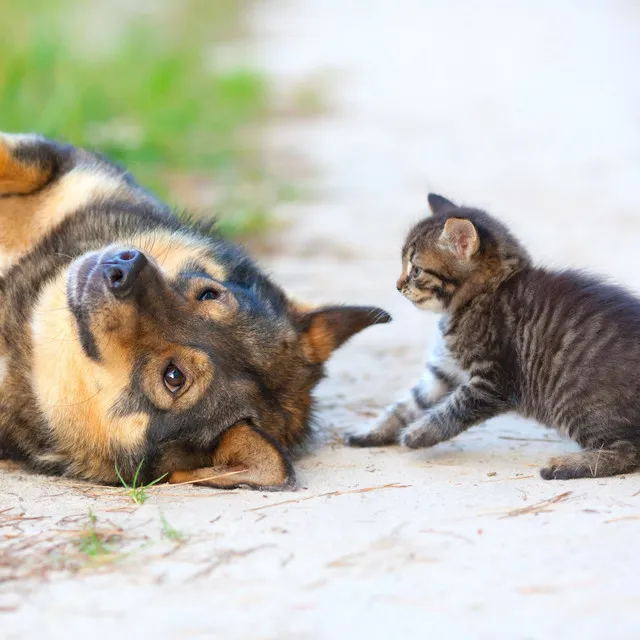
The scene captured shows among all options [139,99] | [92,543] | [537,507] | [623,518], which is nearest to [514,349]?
[537,507]

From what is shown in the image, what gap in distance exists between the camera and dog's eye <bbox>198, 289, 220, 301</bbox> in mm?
4750

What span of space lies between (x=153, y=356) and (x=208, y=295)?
0.45 meters

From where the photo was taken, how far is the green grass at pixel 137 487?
4.24 m

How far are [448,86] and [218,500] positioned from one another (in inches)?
560

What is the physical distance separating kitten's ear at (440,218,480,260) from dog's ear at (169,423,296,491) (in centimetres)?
137

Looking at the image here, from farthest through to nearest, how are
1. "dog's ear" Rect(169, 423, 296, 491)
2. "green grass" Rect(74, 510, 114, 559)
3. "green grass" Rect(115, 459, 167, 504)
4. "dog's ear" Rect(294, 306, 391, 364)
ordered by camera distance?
"dog's ear" Rect(294, 306, 391, 364), "dog's ear" Rect(169, 423, 296, 491), "green grass" Rect(115, 459, 167, 504), "green grass" Rect(74, 510, 114, 559)

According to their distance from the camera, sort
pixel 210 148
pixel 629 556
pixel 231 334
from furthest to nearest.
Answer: pixel 210 148 < pixel 231 334 < pixel 629 556

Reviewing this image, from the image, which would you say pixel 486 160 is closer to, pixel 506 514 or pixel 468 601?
pixel 506 514

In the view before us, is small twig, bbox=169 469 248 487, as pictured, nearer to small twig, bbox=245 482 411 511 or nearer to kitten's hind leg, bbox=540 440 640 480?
small twig, bbox=245 482 411 511

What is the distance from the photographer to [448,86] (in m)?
17.5

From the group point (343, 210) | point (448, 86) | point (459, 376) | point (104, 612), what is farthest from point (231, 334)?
point (448, 86)

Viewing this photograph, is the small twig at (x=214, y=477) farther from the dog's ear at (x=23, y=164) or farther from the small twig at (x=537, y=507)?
the dog's ear at (x=23, y=164)

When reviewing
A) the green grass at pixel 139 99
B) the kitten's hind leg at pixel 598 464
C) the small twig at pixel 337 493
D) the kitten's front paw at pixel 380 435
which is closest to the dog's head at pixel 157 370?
the small twig at pixel 337 493

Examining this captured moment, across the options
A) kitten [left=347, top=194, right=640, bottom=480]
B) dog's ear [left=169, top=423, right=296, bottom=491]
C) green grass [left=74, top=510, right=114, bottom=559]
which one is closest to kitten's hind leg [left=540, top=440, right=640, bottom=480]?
kitten [left=347, top=194, right=640, bottom=480]
